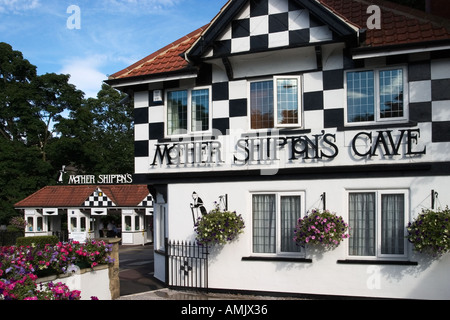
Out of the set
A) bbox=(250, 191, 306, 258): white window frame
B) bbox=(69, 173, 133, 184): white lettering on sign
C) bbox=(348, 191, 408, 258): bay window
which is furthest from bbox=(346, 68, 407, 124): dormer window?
bbox=(69, 173, 133, 184): white lettering on sign

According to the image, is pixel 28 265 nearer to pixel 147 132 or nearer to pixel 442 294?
pixel 147 132

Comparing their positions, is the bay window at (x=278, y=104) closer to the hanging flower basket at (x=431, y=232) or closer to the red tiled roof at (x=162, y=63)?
the red tiled roof at (x=162, y=63)

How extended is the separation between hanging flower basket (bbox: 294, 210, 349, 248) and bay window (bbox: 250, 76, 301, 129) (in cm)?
220

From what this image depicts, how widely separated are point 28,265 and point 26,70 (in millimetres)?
34696

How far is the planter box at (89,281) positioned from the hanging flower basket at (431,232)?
6.57 metres

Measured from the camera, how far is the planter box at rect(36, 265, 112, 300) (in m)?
8.09

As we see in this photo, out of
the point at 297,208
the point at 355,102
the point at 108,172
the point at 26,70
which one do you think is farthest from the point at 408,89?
the point at 26,70

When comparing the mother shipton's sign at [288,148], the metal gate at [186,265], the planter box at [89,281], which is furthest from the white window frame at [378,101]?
the planter box at [89,281]

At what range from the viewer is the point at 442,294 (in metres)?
8.54

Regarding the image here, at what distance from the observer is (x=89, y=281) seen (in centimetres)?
873

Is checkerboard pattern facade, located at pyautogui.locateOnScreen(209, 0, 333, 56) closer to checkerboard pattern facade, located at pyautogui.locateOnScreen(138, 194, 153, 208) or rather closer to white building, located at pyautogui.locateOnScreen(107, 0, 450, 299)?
white building, located at pyautogui.locateOnScreen(107, 0, 450, 299)

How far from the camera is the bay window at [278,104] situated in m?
9.89

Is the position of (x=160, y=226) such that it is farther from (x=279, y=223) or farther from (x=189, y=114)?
(x=279, y=223)
